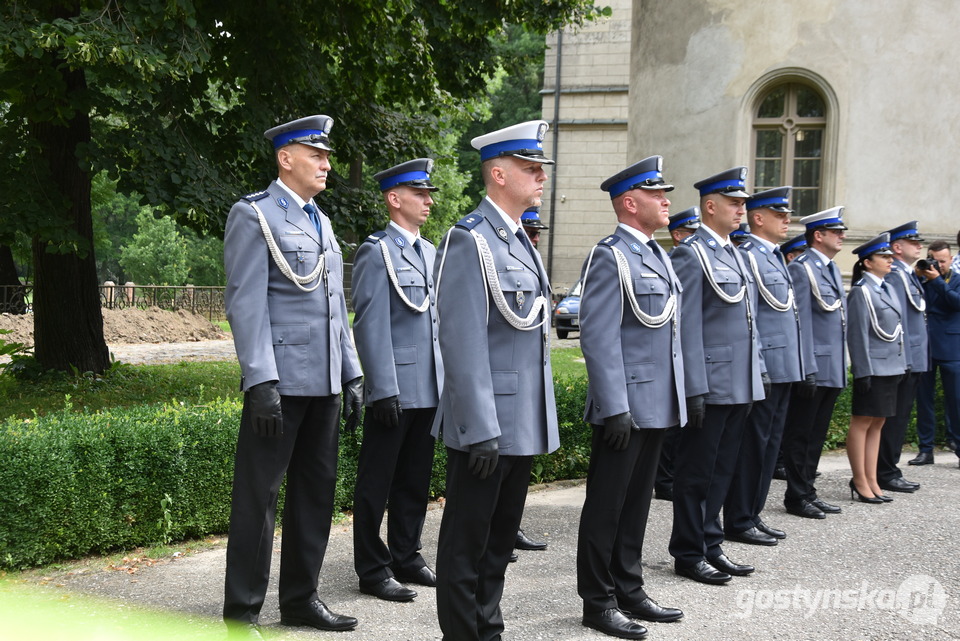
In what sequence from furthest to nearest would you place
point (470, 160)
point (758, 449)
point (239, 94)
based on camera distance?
point (470, 160) → point (239, 94) → point (758, 449)

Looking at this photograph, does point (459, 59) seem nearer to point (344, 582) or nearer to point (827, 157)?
point (827, 157)

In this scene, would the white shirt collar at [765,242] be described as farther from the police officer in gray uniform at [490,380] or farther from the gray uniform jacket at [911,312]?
the police officer in gray uniform at [490,380]

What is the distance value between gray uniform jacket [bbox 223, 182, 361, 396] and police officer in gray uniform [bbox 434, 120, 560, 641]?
25.0 inches

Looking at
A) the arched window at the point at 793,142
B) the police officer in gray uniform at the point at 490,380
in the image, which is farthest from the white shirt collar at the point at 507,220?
the arched window at the point at 793,142

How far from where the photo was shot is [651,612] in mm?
4730

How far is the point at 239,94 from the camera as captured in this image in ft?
33.3

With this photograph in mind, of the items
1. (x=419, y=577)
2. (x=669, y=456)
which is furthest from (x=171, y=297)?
(x=419, y=577)

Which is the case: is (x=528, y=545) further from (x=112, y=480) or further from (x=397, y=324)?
(x=112, y=480)

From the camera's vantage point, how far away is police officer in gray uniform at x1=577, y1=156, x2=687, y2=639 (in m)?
4.57

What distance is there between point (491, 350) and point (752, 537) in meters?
3.25

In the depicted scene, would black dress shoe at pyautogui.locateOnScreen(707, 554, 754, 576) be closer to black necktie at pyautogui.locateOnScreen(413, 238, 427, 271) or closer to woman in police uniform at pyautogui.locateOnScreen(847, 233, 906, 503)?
black necktie at pyautogui.locateOnScreen(413, 238, 427, 271)

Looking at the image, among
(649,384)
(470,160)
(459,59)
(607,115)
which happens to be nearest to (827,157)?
(459,59)

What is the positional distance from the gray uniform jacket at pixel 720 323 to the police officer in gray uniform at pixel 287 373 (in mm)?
2234

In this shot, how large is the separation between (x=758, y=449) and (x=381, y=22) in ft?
22.3
